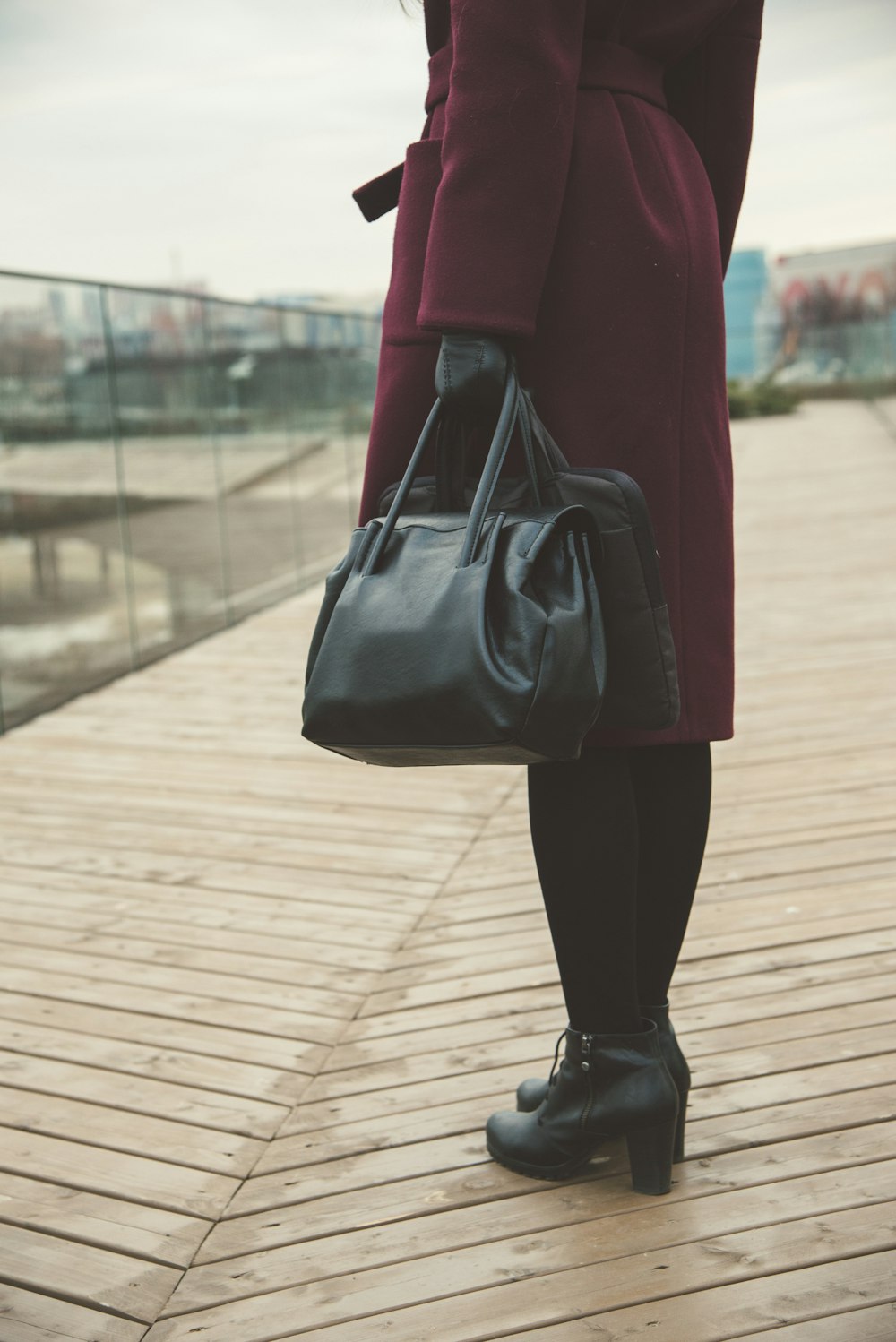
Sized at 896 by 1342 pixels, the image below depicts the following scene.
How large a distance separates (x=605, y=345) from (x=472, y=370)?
0.48 ft

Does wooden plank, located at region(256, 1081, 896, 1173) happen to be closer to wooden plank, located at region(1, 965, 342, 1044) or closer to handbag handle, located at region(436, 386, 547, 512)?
wooden plank, located at region(1, 965, 342, 1044)

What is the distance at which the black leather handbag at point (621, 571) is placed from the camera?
3.57 feet

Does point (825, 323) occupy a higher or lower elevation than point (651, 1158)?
higher

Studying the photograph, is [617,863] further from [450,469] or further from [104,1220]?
[104,1220]

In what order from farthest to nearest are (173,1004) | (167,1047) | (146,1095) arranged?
1. (173,1004)
2. (167,1047)
3. (146,1095)

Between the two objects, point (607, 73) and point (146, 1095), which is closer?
point (607, 73)

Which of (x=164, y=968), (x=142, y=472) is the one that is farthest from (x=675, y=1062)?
(x=142, y=472)

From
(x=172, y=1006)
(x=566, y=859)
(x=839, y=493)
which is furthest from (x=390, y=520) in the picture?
(x=839, y=493)

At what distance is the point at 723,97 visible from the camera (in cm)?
131

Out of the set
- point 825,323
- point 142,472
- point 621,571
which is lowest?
point 142,472

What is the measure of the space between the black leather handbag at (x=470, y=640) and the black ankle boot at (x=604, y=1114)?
0.37 meters

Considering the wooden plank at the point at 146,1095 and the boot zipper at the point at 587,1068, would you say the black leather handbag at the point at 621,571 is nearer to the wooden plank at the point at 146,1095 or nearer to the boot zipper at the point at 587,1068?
the boot zipper at the point at 587,1068

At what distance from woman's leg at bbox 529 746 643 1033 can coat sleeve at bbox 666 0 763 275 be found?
554 mm

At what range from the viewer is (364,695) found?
105cm
